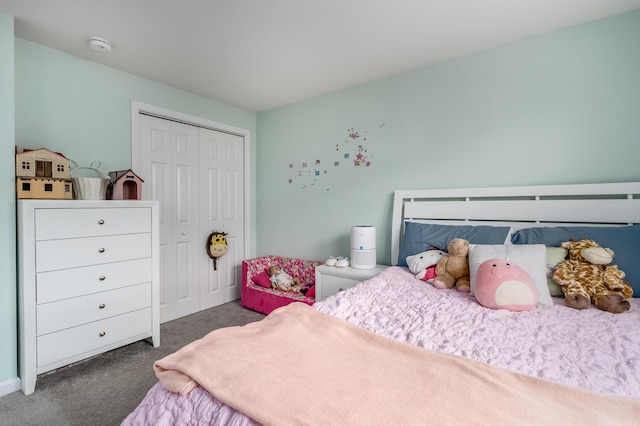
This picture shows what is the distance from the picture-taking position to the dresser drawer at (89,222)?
1975 millimetres

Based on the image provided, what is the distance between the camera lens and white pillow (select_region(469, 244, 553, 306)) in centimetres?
161

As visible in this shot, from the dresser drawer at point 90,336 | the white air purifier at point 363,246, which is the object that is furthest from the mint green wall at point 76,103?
the white air purifier at point 363,246

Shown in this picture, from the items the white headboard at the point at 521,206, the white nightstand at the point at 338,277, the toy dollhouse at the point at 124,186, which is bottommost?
the white nightstand at the point at 338,277

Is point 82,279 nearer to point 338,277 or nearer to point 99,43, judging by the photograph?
point 99,43

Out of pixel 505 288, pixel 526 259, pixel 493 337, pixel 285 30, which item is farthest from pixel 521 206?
pixel 285 30

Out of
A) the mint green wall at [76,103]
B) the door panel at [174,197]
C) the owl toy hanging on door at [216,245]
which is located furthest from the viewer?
the owl toy hanging on door at [216,245]

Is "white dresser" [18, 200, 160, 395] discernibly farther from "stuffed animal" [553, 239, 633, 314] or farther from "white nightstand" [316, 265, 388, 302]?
"stuffed animal" [553, 239, 633, 314]

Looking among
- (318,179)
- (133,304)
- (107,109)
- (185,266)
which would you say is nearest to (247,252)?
(185,266)

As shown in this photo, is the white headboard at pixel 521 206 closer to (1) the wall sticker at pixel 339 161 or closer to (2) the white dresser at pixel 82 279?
(1) the wall sticker at pixel 339 161

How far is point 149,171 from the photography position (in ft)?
9.67

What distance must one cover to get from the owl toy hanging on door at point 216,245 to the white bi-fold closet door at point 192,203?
0.18ft

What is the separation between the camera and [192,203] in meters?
3.30

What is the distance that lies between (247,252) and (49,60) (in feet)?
8.30

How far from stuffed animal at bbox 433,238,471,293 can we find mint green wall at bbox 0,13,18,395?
268 centimetres
